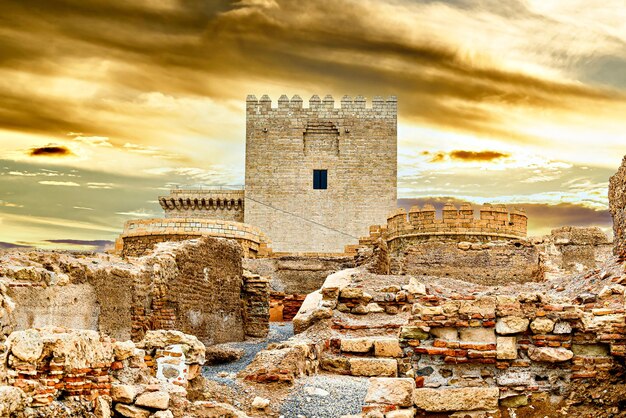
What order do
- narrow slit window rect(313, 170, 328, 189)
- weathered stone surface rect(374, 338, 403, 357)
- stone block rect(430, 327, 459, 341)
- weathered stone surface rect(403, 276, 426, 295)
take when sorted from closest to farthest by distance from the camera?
stone block rect(430, 327, 459, 341) < weathered stone surface rect(374, 338, 403, 357) < weathered stone surface rect(403, 276, 426, 295) < narrow slit window rect(313, 170, 328, 189)

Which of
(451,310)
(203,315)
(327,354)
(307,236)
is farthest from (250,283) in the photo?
(307,236)

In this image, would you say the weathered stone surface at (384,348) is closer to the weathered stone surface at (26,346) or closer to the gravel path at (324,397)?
the gravel path at (324,397)

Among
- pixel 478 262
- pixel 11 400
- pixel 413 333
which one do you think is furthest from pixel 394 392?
pixel 478 262

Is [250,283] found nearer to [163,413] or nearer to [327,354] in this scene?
[327,354]

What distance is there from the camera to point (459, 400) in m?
6.80

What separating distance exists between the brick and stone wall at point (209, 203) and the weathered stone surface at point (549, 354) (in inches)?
1299

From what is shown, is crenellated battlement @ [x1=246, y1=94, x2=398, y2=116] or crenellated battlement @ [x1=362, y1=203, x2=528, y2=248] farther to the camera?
crenellated battlement @ [x1=246, y1=94, x2=398, y2=116]

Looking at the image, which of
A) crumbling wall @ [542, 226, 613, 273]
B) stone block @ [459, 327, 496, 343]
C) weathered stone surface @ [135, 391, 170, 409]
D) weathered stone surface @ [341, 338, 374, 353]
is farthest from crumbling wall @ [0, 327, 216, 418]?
crumbling wall @ [542, 226, 613, 273]

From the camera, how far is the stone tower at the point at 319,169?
127 feet

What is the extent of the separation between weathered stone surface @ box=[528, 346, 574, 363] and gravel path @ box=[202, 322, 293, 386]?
11.8ft

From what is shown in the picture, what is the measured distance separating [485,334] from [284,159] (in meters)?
32.7

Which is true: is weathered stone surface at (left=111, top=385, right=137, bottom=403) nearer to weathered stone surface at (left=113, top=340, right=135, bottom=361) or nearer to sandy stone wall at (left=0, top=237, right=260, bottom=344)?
weathered stone surface at (left=113, top=340, right=135, bottom=361)

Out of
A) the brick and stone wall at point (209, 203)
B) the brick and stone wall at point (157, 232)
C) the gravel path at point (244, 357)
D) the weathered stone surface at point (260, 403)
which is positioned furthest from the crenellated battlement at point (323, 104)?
the weathered stone surface at point (260, 403)

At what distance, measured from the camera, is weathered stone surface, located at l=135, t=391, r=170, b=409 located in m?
5.94
